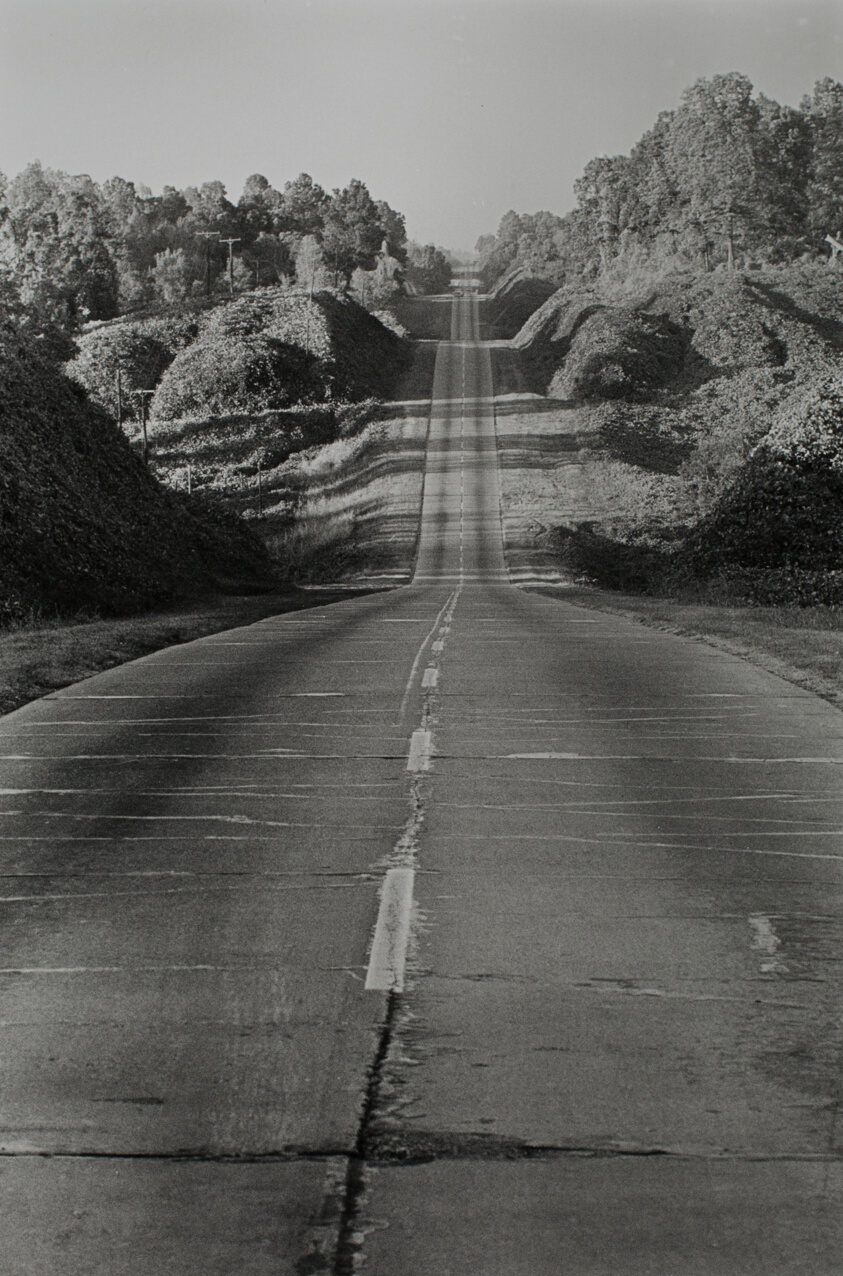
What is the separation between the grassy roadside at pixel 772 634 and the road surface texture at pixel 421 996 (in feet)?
12.6

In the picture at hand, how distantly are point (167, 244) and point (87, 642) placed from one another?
487 ft

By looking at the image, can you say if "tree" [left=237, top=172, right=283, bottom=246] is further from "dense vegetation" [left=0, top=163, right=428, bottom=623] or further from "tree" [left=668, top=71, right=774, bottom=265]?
"tree" [left=668, top=71, right=774, bottom=265]

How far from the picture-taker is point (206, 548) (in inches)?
1924

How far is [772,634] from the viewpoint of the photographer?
2275 centimetres

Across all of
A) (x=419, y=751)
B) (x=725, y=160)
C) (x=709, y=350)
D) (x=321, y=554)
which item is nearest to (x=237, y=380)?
(x=709, y=350)

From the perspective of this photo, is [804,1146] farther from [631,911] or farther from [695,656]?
[695,656]

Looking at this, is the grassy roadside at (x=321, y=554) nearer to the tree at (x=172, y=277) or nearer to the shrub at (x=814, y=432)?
the shrub at (x=814, y=432)

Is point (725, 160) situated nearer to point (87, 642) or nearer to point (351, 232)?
point (351, 232)

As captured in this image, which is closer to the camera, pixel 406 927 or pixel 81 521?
pixel 406 927

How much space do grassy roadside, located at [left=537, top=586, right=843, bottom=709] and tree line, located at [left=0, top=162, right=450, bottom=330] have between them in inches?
3055

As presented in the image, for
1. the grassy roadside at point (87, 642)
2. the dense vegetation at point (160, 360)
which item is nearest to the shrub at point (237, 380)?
the dense vegetation at point (160, 360)

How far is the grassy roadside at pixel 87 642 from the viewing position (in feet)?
55.3

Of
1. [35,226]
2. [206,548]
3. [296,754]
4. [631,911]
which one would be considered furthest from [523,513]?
[35,226]

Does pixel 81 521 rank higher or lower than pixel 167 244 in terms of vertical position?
lower
